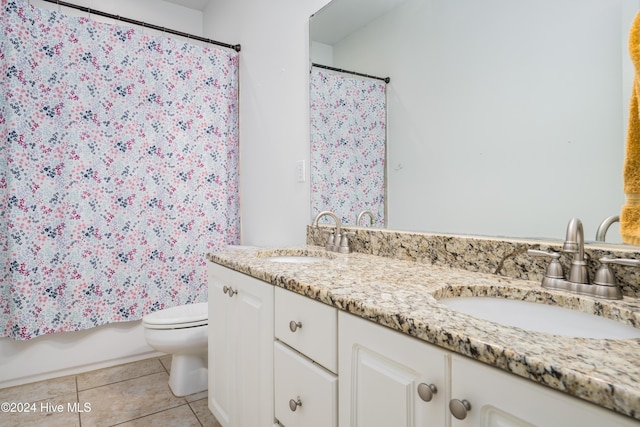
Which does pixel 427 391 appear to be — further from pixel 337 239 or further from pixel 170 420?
pixel 170 420

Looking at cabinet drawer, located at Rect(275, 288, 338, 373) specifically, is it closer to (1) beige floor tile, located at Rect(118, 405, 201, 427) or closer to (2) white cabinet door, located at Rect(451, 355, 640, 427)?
(2) white cabinet door, located at Rect(451, 355, 640, 427)

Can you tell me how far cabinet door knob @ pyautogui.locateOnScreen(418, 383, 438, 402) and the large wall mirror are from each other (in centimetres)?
62

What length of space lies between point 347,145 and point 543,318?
1.12m

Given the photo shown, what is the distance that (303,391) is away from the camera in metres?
0.96

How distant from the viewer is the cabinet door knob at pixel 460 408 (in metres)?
0.56

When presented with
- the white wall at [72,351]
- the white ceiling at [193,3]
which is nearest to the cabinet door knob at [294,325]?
the white wall at [72,351]

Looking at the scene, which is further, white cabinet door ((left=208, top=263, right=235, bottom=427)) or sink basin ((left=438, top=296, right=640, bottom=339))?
white cabinet door ((left=208, top=263, right=235, bottom=427))

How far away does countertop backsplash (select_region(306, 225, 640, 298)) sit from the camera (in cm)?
84

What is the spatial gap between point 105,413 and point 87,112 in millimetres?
1612

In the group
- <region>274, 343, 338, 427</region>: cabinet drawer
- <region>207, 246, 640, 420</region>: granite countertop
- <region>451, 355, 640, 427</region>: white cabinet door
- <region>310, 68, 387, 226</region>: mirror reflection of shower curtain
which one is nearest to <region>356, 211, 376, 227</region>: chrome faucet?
<region>310, 68, 387, 226</region>: mirror reflection of shower curtain

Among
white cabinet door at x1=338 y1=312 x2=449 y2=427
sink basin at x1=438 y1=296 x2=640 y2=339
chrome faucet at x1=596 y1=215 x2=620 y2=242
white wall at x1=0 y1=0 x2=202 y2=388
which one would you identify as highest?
chrome faucet at x1=596 y1=215 x2=620 y2=242

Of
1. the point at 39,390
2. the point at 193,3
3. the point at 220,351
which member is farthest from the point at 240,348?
the point at 193,3

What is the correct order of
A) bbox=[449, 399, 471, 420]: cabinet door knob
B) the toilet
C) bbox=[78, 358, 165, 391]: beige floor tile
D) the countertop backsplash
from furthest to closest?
1. bbox=[78, 358, 165, 391]: beige floor tile
2. the toilet
3. the countertop backsplash
4. bbox=[449, 399, 471, 420]: cabinet door knob

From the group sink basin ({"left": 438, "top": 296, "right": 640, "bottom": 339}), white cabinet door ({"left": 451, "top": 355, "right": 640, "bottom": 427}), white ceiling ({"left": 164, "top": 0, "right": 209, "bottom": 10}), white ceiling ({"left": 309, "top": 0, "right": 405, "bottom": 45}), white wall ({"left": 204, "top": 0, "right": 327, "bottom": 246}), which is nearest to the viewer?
white cabinet door ({"left": 451, "top": 355, "right": 640, "bottom": 427})
